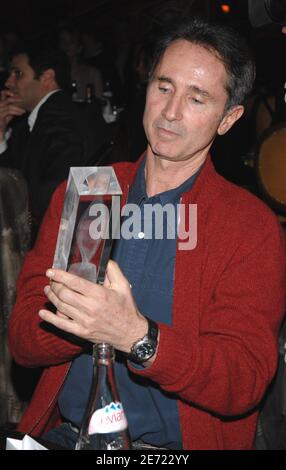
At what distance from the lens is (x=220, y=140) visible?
192 inches

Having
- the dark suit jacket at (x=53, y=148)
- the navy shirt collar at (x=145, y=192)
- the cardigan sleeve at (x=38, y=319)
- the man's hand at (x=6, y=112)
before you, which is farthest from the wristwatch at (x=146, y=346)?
the man's hand at (x=6, y=112)

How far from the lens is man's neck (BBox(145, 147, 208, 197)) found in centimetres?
195

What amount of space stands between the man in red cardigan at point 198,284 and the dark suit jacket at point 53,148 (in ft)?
5.06

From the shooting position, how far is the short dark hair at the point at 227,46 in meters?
1.86

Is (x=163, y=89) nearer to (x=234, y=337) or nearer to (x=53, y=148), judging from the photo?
(x=234, y=337)

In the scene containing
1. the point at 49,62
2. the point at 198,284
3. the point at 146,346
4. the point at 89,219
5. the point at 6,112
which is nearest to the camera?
the point at 89,219

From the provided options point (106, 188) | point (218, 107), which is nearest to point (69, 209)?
point (106, 188)

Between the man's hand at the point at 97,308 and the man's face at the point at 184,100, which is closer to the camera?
the man's hand at the point at 97,308

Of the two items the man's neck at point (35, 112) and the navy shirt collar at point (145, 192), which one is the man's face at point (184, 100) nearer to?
the navy shirt collar at point (145, 192)

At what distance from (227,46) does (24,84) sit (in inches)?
99.0

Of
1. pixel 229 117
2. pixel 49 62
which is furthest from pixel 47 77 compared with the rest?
pixel 229 117

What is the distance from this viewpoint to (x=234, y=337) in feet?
5.27

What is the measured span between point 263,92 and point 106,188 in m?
4.12

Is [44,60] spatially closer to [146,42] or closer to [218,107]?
[146,42]
